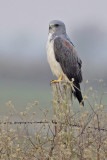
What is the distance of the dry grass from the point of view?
5.35 metres

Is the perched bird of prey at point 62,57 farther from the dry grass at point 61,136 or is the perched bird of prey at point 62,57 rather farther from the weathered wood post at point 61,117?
the dry grass at point 61,136

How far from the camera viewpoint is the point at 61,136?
5.57 m

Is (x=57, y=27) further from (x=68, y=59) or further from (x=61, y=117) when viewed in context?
(x=61, y=117)

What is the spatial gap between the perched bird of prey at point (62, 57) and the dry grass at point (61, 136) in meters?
2.39

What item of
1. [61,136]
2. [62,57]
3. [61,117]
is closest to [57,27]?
[62,57]

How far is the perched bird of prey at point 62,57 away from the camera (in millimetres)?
8250

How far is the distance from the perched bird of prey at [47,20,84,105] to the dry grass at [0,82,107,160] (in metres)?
2.39

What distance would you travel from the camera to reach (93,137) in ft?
18.0

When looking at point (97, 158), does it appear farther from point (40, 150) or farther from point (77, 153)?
point (40, 150)

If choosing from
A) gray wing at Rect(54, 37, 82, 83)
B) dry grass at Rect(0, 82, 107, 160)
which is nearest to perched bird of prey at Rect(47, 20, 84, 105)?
gray wing at Rect(54, 37, 82, 83)

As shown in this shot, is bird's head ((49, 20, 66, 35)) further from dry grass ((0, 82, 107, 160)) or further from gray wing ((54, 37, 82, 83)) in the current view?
dry grass ((0, 82, 107, 160))

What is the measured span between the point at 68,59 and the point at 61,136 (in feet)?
9.69

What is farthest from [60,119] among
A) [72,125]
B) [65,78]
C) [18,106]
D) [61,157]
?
[18,106]

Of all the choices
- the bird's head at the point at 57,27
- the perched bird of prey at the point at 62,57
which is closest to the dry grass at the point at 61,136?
the perched bird of prey at the point at 62,57
